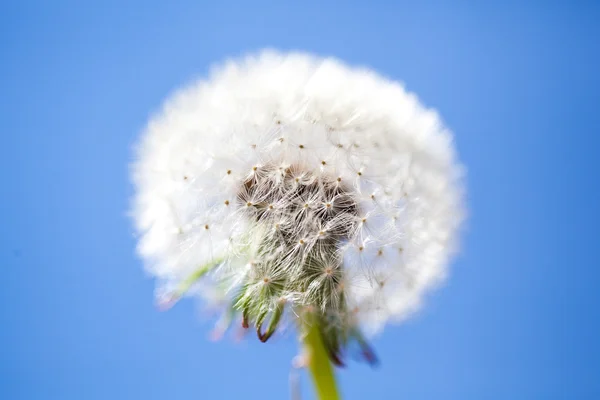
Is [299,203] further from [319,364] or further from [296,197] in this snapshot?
[319,364]

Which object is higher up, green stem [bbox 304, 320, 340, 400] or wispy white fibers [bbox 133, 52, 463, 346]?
wispy white fibers [bbox 133, 52, 463, 346]

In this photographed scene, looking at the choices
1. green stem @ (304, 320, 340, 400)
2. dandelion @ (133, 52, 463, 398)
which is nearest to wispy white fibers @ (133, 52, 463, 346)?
dandelion @ (133, 52, 463, 398)

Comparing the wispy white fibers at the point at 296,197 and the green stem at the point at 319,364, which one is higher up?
the wispy white fibers at the point at 296,197

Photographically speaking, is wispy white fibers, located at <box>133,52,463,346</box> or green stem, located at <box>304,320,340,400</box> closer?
green stem, located at <box>304,320,340,400</box>

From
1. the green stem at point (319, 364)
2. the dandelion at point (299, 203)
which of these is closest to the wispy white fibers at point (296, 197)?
the dandelion at point (299, 203)

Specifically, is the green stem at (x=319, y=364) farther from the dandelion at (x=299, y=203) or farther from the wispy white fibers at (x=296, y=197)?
the wispy white fibers at (x=296, y=197)

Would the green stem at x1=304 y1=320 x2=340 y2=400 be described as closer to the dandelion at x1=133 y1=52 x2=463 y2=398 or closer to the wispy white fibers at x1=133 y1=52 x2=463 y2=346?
the dandelion at x1=133 y1=52 x2=463 y2=398

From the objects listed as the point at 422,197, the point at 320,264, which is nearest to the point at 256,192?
the point at 320,264

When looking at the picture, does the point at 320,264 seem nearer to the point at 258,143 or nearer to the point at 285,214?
the point at 285,214
